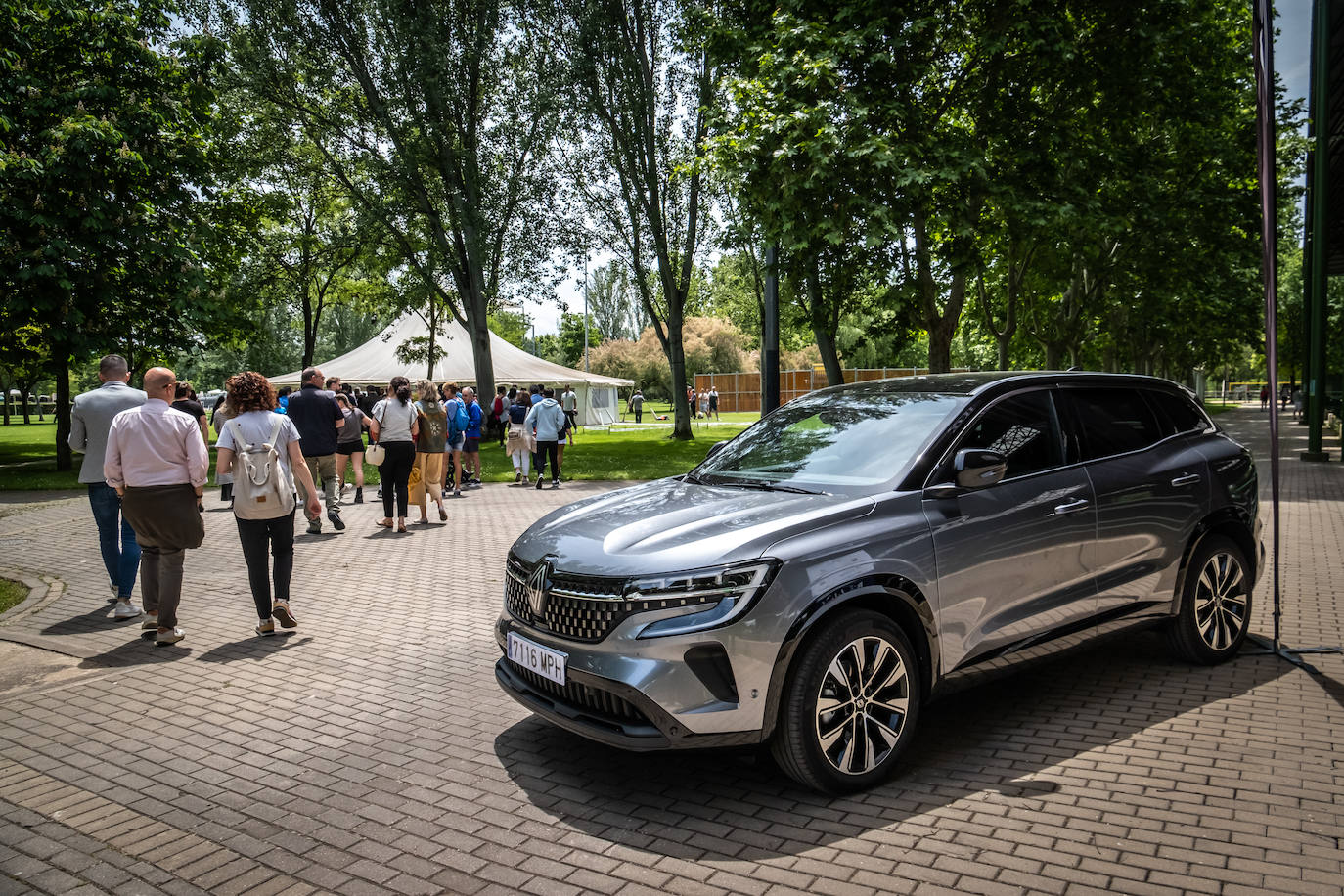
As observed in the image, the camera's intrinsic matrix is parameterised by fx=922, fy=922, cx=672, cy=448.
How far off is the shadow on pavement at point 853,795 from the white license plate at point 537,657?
53 centimetres

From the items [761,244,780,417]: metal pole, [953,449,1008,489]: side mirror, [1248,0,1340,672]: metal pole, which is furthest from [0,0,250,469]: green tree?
[1248,0,1340,672]: metal pole

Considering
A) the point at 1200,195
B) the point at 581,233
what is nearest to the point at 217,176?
the point at 581,233

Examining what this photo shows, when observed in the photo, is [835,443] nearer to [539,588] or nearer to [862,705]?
[862,705]

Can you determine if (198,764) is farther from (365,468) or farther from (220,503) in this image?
(365,468)

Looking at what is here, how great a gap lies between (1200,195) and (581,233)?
16.7m

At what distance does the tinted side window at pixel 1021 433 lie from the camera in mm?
4660

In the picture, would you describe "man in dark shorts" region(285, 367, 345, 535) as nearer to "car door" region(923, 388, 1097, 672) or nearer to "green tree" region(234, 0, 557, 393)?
"car door" region(923, 388, 1097, 672)

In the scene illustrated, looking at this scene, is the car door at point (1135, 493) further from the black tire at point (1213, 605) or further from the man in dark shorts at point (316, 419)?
the man in dark shorts at point (316, 419)

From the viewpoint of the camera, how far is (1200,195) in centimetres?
2042

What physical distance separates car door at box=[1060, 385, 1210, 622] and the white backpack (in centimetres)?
517

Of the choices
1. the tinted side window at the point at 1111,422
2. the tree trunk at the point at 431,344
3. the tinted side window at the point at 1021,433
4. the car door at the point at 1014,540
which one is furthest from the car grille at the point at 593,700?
the tree trunk at the point at 431,344

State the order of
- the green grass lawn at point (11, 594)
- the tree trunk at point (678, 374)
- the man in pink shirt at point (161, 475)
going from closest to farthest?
the man in pink shirt at point (161, 475) < the green grass lawn at point (11, 594) < the tree trunk at point (678, 374)

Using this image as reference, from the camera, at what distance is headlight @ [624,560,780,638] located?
358 centimetres

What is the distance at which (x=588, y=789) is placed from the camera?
4.06 metres
